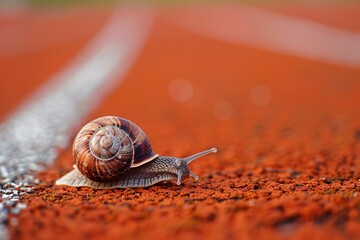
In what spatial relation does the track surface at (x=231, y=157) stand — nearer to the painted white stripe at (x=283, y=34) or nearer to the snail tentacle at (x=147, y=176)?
the snail tentacle at (x=147, y=176)

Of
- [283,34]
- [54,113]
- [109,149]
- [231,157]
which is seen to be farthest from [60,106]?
[283,34]

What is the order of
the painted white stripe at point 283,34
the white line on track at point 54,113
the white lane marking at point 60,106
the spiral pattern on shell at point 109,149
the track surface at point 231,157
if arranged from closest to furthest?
the track surface at point 231,157
the spiral pattern on shell at point 109,149
the white line on track at point 54,113
the white lane marking at point 60,106
the painted white stripe at point 283,34

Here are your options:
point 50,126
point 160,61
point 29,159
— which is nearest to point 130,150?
point 29,159

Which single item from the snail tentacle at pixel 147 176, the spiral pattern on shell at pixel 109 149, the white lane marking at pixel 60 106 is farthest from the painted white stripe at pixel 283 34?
the spiral pattern on shell at pixel 109 149

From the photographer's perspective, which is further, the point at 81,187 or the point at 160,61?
the point at 160,61

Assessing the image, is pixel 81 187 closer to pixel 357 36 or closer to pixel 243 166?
pixel 243 166

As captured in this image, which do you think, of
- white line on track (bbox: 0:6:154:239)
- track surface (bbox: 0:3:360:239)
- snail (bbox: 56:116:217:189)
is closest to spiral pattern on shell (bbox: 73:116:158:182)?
snail (bbox: 56:116:217:189)

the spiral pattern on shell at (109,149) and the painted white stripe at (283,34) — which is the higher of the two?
the painted white stripe at (283,34)
